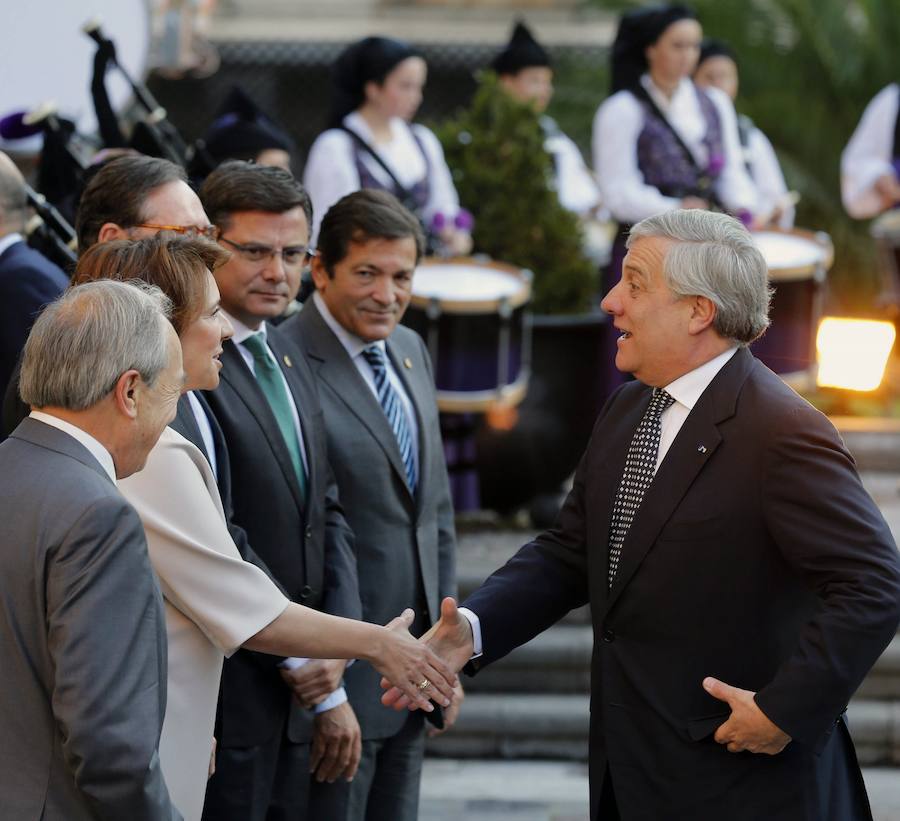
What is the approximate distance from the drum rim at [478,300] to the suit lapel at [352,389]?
1852 mm

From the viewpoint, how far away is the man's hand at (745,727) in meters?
3.14

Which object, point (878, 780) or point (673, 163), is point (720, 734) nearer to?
point (878, 780)

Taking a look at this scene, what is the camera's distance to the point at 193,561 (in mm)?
3109

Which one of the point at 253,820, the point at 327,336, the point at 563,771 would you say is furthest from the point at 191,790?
the point at 563,771

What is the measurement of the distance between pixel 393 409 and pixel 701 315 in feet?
3.71

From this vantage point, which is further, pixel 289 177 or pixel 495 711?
pixel 495 711

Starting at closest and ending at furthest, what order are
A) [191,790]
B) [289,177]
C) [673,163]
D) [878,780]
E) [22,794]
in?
[22,794], [191,790], [289,177], [878,780], [673,163]

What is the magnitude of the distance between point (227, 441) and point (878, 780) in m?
3.14

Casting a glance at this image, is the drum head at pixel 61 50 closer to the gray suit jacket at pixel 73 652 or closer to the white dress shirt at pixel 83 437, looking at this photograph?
the white dress shirt at pixel 83 437

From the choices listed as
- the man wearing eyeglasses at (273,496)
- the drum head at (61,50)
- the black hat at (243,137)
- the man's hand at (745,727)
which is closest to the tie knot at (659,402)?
the man's hand at (745,727)

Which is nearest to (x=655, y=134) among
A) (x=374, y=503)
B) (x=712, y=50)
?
(x=712, y=50)

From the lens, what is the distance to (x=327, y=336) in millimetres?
4211

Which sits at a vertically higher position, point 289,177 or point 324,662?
point 289,177

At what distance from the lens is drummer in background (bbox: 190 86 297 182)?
5484 millimetres
